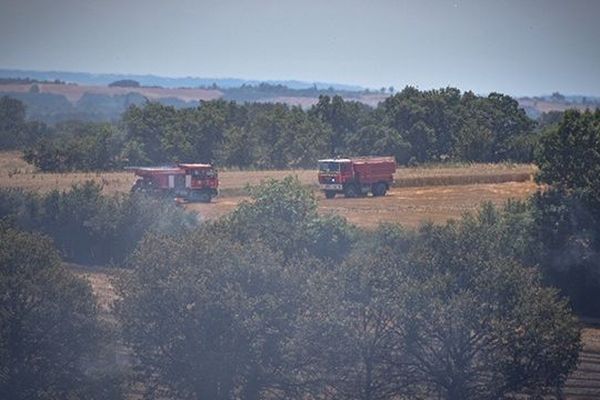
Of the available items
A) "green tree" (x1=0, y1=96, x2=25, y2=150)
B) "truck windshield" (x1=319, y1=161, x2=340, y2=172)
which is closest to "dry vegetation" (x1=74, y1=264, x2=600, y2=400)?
"truck windshield" (x1=319, y1=161, x2=340, y2=172)

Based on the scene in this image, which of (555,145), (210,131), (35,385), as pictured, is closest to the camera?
(35,385)

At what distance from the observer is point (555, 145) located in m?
26.9

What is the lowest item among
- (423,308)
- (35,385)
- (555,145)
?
(35,385)

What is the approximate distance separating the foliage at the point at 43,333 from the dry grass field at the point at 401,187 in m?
13.9

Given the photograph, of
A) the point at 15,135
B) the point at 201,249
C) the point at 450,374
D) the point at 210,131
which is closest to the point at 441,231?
the point at 450,374

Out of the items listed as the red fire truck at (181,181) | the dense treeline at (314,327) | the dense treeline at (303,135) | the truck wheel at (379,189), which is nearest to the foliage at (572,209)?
the dense treeline at (314,327)

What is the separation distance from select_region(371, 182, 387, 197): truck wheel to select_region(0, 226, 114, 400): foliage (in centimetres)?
2197

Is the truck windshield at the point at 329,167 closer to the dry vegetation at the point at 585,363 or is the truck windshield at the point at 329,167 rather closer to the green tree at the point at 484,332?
the dry vegetation at the point at 585,363

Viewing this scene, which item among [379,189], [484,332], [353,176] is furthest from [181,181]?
[484,332]

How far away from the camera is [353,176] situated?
37.2 metres

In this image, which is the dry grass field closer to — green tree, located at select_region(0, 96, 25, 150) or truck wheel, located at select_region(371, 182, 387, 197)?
truck wheel, located at select_region(371, 182, 387, 197)

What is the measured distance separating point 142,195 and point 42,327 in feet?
40.4

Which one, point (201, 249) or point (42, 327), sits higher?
point (201, 249)

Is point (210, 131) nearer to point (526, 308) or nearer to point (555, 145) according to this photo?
point (555, 145)
